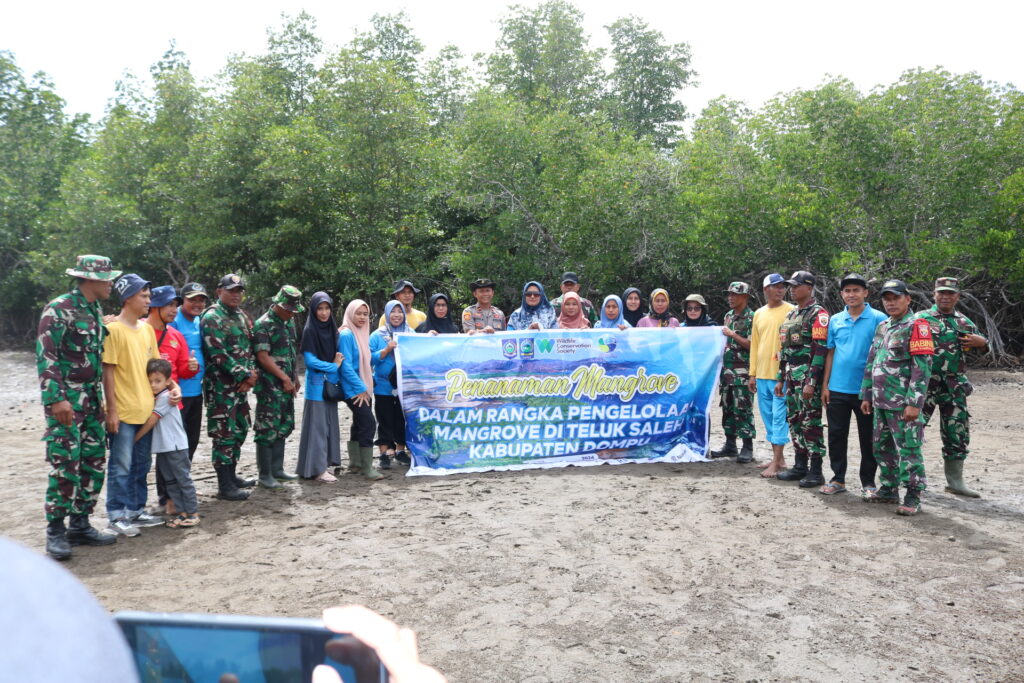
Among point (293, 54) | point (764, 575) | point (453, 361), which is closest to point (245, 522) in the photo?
point (453, 361)

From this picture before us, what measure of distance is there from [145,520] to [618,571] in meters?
3.52

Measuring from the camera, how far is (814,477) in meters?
6.32

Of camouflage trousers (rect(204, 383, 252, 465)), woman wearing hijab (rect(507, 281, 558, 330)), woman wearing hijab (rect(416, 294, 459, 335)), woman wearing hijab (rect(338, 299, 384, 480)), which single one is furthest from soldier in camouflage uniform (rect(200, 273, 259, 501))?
woman wearing hijab (rect(507, 281, 558, 330))

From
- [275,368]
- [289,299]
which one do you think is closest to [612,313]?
[289,299]

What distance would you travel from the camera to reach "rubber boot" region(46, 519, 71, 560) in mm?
A: 4652

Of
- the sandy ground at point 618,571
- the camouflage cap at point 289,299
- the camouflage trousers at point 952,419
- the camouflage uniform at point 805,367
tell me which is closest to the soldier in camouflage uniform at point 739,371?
the sandy ground at point 618,571

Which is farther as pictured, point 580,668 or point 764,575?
point 764,575

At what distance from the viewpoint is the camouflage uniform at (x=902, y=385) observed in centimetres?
522

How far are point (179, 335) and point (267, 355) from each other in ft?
2.37

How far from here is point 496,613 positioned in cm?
384

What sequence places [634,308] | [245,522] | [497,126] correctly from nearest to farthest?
[245,522], [634,308], [497,126]

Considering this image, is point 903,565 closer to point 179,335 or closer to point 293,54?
point 179,335

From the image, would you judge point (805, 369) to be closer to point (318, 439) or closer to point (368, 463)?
point (368, 463)

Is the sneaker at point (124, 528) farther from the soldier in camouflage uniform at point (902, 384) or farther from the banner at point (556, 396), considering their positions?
the soldier in camouflage uniform at point (902, 384)
